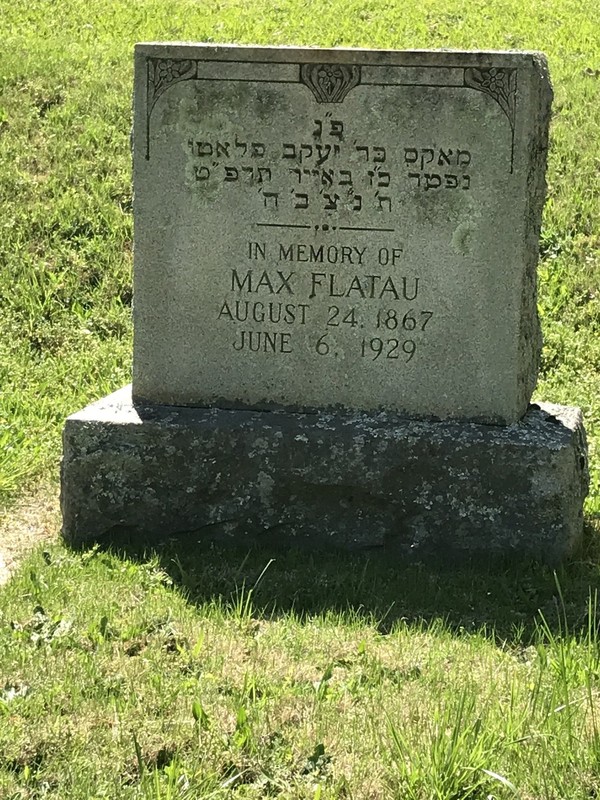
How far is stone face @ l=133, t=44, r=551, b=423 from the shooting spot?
4770 millimetres

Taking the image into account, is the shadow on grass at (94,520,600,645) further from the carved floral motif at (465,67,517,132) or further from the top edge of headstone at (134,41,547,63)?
the top edge of headstone at (134,41,547,63)

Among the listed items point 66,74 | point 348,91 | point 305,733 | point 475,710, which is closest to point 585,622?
point 475,710

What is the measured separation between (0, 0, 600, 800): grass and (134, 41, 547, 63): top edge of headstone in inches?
74.1

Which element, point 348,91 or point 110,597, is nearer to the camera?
point 110,597

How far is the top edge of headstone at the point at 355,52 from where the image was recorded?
184 inches

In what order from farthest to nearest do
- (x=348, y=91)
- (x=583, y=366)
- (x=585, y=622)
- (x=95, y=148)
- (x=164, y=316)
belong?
(x=95, y=148) < (x=583, y=366) < (x=164, y=316) < (x=348, y=91) < (x=585, y=622)

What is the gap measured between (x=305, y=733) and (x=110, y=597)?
1210mm

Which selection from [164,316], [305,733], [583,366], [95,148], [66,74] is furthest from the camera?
[66,74]

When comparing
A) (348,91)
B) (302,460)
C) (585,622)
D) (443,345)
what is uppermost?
(348,91)

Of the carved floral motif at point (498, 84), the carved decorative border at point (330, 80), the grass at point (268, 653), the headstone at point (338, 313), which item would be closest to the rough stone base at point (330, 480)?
the headstone at point (338, 313)

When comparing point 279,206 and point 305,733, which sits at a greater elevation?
point 279,206

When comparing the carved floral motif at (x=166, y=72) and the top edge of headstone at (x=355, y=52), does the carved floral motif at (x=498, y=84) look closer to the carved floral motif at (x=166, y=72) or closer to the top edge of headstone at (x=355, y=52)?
the top edge of headstone at (x=355, y=52)

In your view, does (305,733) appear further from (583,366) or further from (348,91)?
(583,366)

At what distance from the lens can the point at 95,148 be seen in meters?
9.52
